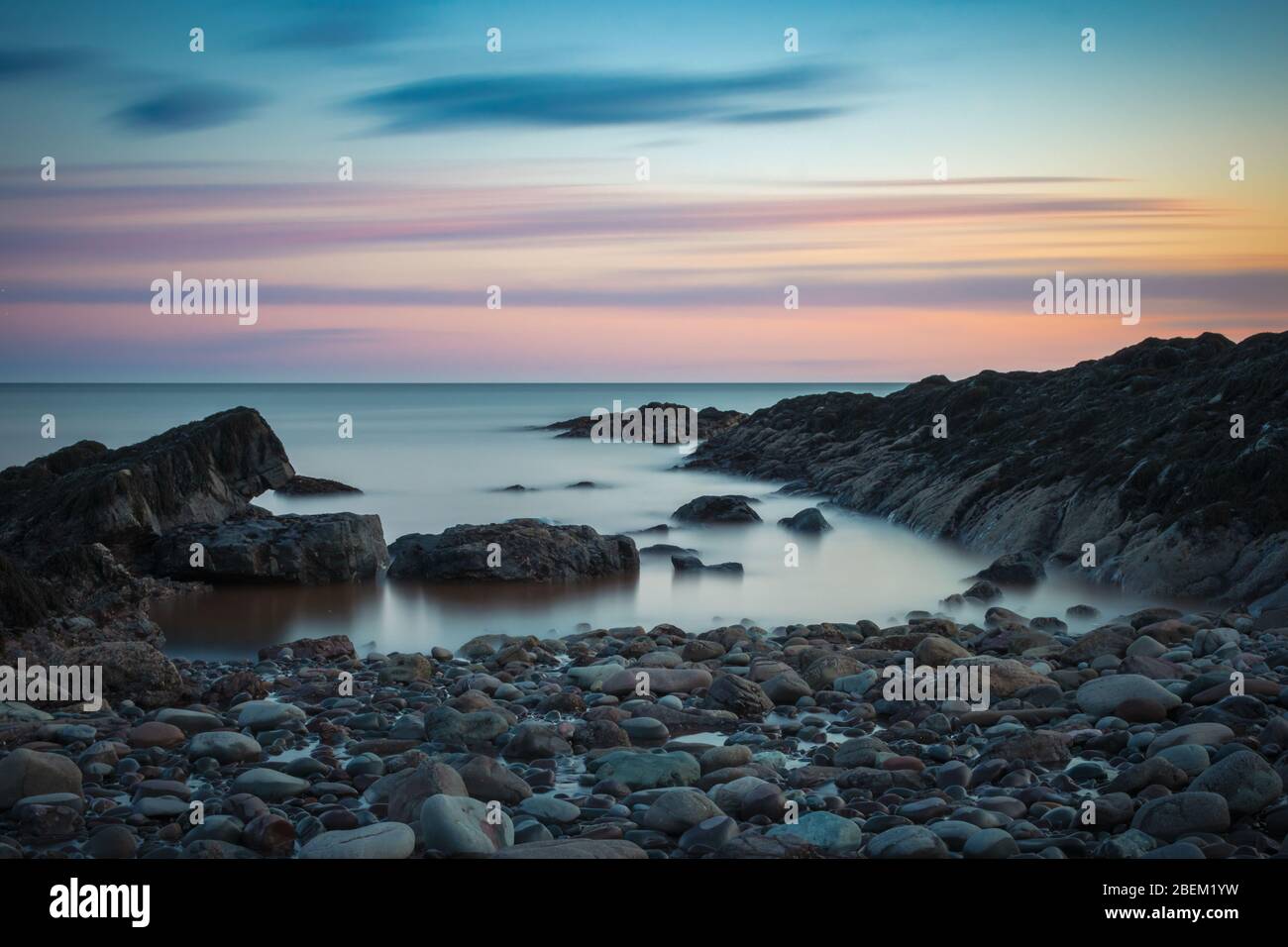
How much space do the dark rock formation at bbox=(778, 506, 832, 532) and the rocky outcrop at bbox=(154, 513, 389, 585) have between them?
28.7 ft

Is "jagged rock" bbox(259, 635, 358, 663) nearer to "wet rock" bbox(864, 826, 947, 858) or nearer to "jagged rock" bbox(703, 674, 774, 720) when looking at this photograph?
"jagged rock" bbox(703, 674, 774, 720)

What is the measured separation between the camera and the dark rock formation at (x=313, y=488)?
25531 mm

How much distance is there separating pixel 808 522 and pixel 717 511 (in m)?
2.31

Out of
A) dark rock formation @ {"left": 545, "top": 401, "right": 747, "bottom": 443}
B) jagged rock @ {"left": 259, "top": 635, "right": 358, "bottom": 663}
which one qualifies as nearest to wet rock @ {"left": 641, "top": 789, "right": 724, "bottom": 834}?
jagged rock @ {"left": 259, "top": 635, "right": 358, "bottom": 663}

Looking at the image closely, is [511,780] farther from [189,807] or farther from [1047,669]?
[1047,669]

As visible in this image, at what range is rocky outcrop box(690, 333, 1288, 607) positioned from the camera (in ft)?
43.9

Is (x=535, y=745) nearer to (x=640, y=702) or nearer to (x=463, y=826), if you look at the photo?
(x=640, y=702)

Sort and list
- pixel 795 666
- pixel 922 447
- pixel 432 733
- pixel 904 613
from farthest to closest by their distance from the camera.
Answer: pixel 922 447
pixel 904 613
pixel 795 666
pixel 432 733

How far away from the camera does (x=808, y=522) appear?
69.2 ft

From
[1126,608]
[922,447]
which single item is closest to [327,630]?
[1126,608]

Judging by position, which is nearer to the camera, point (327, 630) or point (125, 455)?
point (327, 630)

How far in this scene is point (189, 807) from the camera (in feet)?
20.2

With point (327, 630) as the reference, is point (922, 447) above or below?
above

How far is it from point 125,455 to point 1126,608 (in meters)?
13.7
